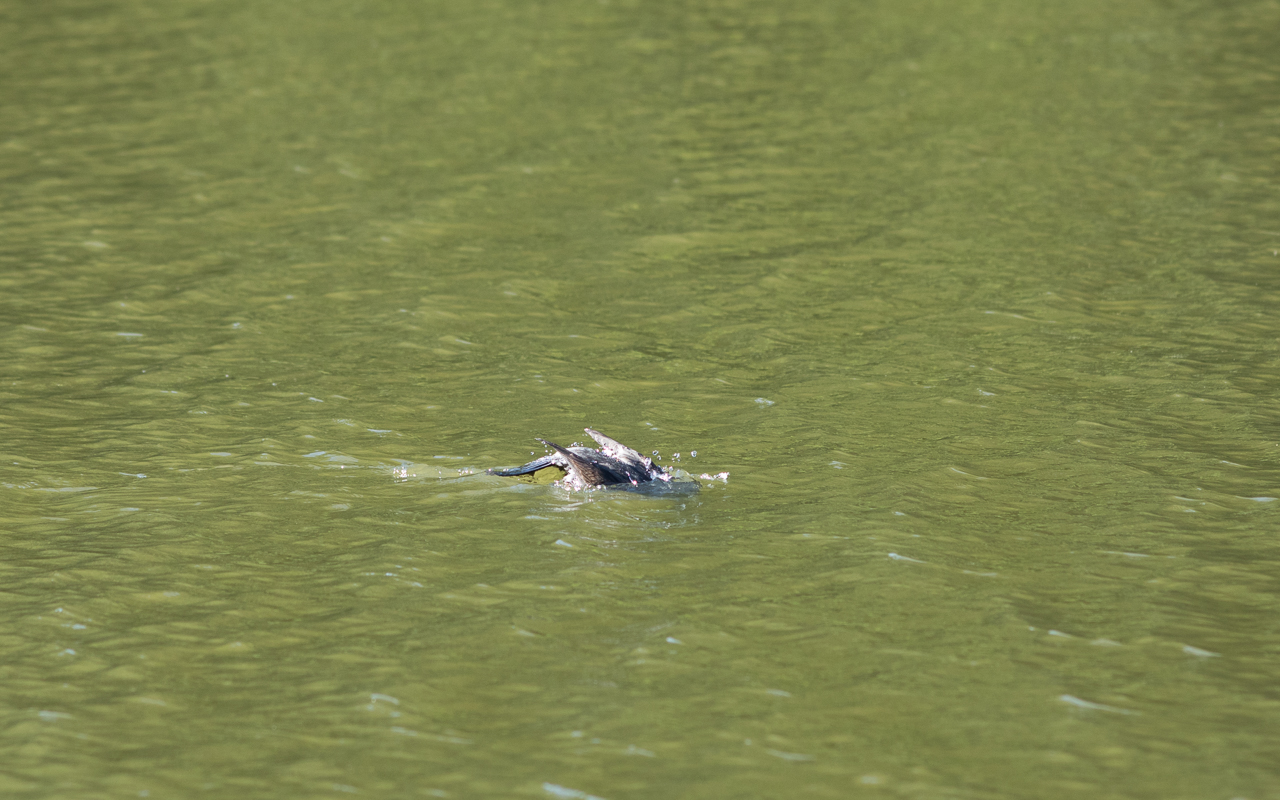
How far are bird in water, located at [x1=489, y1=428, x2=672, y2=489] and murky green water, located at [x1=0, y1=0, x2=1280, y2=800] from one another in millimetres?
266

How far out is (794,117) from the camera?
26547 mm

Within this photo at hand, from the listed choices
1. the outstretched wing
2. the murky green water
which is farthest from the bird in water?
the murky green water

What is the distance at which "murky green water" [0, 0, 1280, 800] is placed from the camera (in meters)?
9.27

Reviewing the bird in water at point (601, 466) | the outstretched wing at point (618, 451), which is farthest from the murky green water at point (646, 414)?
the outstretched wing at point (618, 451)

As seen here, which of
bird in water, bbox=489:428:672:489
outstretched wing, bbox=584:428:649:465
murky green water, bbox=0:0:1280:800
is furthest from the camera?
outstretched wing, bbox=584:428:649:465

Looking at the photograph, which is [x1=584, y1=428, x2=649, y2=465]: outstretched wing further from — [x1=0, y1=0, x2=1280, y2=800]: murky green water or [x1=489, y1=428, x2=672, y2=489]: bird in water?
[x1=0, y1=0, x2=1280, y2=800]: murky green water

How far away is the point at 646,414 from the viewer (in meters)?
15.2

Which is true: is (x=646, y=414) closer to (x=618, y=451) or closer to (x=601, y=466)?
(x=618, y=451)

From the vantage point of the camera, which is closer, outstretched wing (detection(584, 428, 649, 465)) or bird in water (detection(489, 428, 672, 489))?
bird in water (detection(489, 428, 672, 489))

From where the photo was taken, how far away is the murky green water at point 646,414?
9273 millimetres

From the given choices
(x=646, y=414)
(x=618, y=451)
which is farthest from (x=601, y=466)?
(x=646, y=414)

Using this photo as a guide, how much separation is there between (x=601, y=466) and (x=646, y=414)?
2.38 meters

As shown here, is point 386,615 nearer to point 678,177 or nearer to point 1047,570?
point 1047,570

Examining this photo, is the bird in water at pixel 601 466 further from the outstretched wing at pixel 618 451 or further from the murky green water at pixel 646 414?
the murky green water at pixel 646 414
